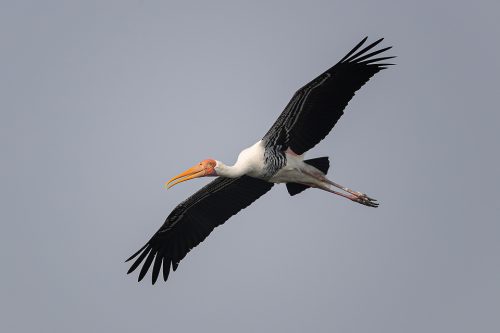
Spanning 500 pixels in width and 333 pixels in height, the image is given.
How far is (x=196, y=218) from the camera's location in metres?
22.8

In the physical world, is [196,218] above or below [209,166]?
below

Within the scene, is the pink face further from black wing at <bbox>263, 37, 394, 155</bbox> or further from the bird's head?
black wing at <bbox>263, 37, 394, 155</bbox>

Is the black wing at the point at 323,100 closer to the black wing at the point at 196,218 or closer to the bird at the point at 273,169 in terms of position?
the bird at the point at 273,169

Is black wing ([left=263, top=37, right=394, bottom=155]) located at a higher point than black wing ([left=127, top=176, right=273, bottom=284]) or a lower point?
higher

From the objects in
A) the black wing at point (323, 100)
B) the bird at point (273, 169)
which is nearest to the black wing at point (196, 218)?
the bird at point (273, 169)

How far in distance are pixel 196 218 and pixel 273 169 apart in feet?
7.84

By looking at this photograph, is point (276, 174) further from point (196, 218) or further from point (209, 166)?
point (196, 218)

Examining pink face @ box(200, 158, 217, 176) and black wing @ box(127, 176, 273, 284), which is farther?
black wing @ box(127, 176, 273, 284)

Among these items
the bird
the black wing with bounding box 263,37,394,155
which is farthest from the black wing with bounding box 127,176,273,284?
the black wing with bounding box 263,37,394,155

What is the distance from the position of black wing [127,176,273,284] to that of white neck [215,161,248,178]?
1110 millimetres

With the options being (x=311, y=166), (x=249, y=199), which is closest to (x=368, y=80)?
(x=311, y=166)

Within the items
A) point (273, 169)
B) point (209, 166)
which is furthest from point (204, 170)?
point (273, 169)

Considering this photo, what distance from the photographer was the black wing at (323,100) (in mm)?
20516

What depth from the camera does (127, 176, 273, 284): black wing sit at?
74.1 feet
